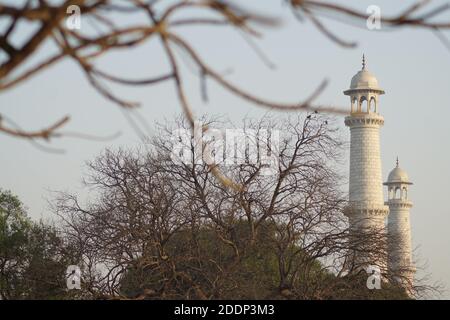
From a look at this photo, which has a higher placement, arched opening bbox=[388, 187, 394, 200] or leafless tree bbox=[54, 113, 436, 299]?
arched opening bbox=[388, 187, 394, 200]

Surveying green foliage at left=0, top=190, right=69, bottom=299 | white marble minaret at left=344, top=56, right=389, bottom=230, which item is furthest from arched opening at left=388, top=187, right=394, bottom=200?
green foliage at left=0, top=190, right=69, bottom=299

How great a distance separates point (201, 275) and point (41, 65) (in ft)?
67.2

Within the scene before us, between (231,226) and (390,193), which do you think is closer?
(231,226)

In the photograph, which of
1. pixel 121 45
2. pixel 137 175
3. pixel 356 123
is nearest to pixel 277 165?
pixel 137 175

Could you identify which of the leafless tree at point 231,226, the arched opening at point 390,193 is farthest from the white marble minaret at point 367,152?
the leafless tree at point 231,226

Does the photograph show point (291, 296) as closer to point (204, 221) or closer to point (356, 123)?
point (204, 221)
